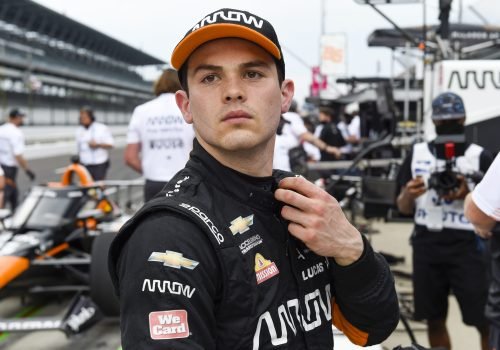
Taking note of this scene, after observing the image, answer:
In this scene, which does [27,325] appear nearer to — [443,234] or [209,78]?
[443,234]

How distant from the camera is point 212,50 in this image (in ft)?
4.13

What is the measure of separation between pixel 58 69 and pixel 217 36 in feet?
150

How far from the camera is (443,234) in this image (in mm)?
3510

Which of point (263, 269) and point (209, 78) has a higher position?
point (209, 78)

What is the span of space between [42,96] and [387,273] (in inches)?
1627

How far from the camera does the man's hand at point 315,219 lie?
1.23 meters

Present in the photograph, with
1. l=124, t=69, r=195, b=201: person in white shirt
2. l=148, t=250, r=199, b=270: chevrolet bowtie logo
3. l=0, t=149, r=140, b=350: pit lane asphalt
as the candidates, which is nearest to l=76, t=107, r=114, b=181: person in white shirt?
l=0, t=149, r=140, b=350: pit lane asphalt

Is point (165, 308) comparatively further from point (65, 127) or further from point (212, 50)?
point (65, 127)

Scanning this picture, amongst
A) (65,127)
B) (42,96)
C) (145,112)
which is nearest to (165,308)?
(145,112)

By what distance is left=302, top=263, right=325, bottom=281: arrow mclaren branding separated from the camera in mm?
1308

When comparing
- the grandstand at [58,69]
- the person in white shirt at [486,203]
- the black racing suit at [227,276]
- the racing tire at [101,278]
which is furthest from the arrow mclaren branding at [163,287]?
the grandstand at [58,69]

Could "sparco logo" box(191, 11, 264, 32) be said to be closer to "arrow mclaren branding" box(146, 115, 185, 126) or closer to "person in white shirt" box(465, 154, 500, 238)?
"person in white shirt" box(465, 154, 500, 238)

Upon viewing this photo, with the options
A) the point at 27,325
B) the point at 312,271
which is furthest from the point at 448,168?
the point at 27,325

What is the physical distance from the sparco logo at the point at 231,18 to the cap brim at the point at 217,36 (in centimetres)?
2
